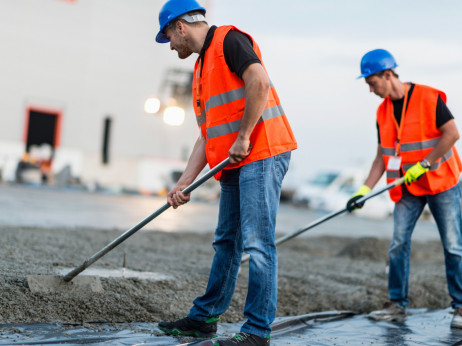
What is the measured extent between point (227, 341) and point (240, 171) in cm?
86

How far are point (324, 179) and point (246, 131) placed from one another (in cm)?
2123

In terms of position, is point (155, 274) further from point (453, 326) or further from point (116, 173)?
point (116, 173)

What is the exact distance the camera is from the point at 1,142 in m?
22.3

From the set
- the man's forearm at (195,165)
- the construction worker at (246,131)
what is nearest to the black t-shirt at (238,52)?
the construction worker at (246,131)

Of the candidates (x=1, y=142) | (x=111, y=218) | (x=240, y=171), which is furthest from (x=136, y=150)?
(x=240, y=171)

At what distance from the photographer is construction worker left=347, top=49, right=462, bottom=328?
433 centimetres

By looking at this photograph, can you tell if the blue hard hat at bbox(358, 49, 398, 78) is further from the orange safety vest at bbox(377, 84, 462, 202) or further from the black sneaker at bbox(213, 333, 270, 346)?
the black sneaker at bbox(213, 333, 270, 346)

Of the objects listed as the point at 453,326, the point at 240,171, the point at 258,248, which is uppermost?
the point at 240,171

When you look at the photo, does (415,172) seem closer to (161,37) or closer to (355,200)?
(355,200)

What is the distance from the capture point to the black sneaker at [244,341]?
10.1 ft

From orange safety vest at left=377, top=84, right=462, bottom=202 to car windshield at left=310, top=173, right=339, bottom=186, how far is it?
1904 cm

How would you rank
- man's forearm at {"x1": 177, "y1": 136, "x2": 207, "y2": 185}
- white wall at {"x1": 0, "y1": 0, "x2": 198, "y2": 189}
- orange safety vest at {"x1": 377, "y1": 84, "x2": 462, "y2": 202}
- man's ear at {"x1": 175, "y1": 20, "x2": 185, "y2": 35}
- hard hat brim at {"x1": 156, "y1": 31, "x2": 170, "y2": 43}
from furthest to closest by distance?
white wall at {"x1": 0, "y1": 0, "x2": 198, "y2": 189} < orange safety vest at {"x1": 377, "y1": 84, "x2": 462, "y2": 202} < man's forearm at {"x1": 177, "y1": 136, "x2": 207, "y2": 185} < hard hat brim at {"x1": 156, "y1": 31, "x2": 170, "y2": 43} < man's ear at {"x1": 175, "y1": 20, "x2": 185, "y2": 35}

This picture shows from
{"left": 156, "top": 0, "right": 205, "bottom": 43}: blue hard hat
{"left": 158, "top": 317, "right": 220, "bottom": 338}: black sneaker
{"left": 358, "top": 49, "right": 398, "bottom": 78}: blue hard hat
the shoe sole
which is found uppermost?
{"left": 358, "top": 49, "right": 398, "bottom": 78}: blue hard hat

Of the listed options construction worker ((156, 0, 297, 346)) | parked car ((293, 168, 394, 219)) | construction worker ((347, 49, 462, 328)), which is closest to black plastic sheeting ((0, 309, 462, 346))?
construction worker ((347, 49, 462, 328))
